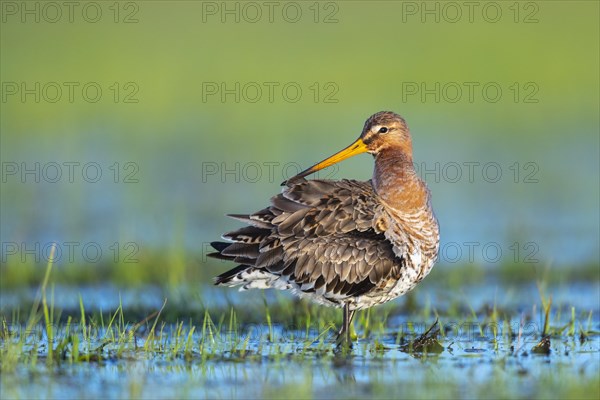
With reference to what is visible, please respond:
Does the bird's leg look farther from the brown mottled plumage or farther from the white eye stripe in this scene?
the white eye stripe

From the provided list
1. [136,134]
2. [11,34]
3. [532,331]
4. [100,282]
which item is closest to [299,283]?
[532,331]

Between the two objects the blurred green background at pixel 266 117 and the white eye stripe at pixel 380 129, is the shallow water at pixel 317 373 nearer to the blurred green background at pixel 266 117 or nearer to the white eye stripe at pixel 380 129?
the white eye stripe at pixel 380 129

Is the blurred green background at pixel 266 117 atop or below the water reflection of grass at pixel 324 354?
atop

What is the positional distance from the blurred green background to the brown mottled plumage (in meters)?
2.37

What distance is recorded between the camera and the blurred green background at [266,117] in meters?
14.4

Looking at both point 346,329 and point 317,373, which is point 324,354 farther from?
point 317,373

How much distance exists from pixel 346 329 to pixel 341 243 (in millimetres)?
703

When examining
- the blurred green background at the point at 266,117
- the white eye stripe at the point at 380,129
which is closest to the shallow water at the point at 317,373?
the white eye stripe at the point at 380,129

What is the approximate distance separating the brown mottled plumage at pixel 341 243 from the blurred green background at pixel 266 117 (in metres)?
2.37

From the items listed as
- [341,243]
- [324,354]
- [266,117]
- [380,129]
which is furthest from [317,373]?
[266,117]

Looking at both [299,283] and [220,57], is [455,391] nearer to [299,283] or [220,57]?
[299,283]

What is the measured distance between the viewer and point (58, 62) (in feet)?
78.9

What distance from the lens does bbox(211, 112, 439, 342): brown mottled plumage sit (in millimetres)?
9578

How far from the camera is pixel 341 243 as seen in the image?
31.8 feet
